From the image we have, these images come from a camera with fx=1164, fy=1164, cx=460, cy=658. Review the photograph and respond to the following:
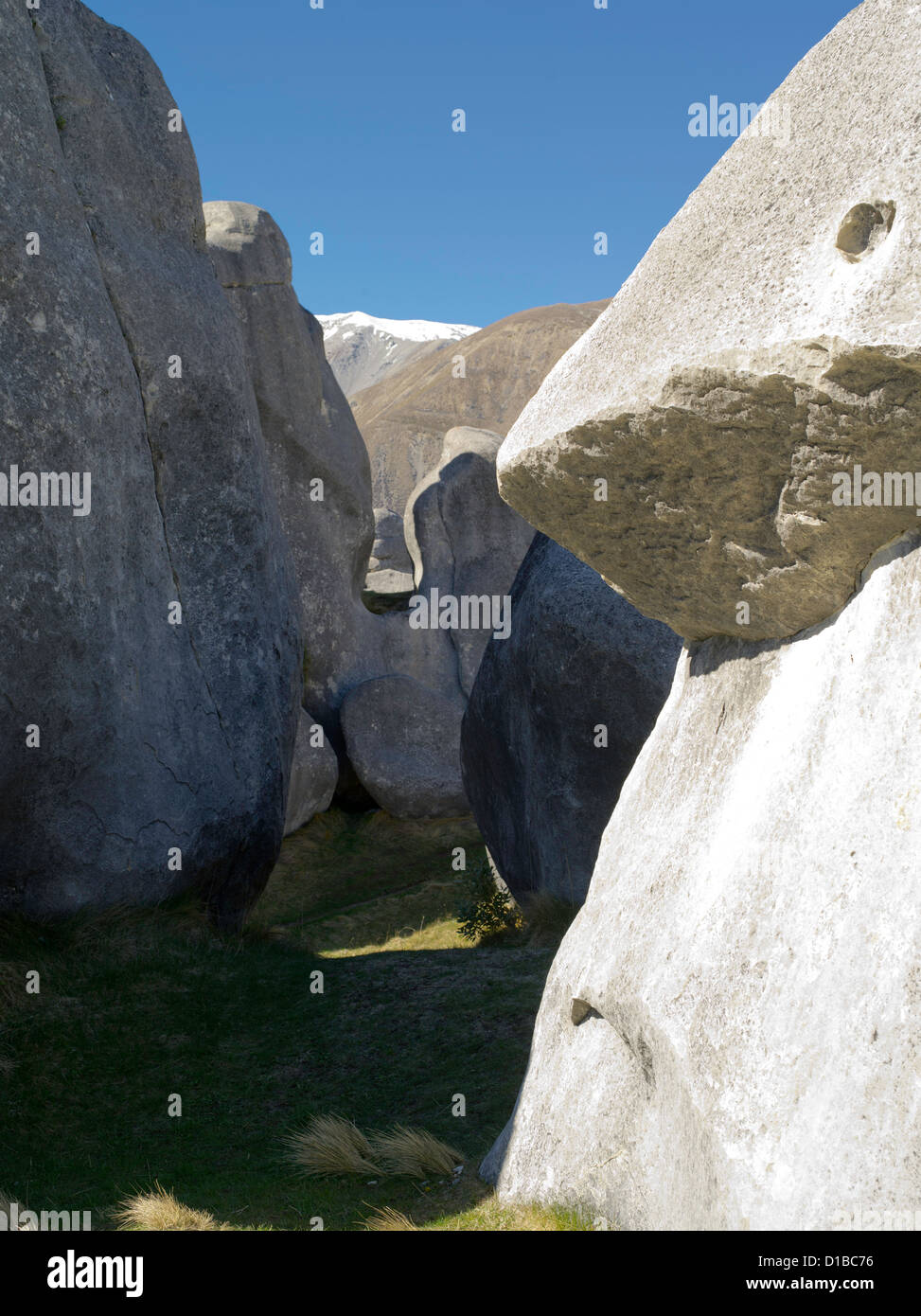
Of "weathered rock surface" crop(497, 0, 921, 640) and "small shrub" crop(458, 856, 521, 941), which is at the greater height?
"weathered rock surface" crop(497, 0, 921, 640)

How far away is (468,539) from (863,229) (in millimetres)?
14654

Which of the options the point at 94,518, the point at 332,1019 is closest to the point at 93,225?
the point at 94,518

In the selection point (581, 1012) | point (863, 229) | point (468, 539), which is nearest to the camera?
point (863, 229)

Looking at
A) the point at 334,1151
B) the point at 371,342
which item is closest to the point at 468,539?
the point at 334,1151

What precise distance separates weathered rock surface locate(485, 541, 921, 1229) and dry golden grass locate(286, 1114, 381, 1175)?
75 centimetres

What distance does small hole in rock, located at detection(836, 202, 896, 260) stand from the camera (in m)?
2.21

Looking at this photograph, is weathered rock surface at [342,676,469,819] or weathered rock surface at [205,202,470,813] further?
weathered rock surface at [205,202,470,813]

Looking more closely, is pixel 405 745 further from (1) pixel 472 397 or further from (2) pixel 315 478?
(1) pixel 472 397

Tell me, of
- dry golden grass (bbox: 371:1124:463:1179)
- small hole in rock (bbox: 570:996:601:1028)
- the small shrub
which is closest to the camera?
small hole in rock (bbox: 570:996:601:1028)

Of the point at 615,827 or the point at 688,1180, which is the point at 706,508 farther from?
the point at 688,1180

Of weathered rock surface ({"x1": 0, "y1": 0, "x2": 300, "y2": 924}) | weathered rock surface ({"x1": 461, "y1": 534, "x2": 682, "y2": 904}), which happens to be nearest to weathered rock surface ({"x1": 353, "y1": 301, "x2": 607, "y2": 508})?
weathered rock surface ({"x1": 0, "y1": 0, "x2": 300, "y2": 924})

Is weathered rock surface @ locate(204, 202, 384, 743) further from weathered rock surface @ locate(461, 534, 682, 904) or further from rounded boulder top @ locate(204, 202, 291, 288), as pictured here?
weathered rock surface @ locate(461, 534, 682, 904)

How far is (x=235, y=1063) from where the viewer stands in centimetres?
533
